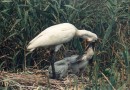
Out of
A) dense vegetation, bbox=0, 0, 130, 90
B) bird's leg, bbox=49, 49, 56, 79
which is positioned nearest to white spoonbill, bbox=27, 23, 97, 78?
bird's leg, bbox=49, 49, 56, 79

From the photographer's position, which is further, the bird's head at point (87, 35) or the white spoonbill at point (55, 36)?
the bird's head at point (87, 35)

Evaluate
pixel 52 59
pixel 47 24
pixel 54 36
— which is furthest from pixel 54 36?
pixel 47 24

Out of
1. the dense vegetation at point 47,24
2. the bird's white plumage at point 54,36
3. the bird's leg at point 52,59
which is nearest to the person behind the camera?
the bird's white plumage at point 54,36

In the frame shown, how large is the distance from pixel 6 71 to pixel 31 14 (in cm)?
79

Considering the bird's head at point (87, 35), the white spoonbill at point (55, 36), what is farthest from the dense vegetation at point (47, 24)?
the white spoonbill at point (55, 36)

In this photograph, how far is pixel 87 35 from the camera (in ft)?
19.5

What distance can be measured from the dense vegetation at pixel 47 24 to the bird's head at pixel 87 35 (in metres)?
0.23

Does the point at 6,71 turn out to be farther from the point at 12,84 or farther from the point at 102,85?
the point at 102,85

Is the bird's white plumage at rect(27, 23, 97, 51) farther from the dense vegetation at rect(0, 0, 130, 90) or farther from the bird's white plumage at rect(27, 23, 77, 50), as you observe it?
the dense vegetation at rect(0, 0, 130, 90)

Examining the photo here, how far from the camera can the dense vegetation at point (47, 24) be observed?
618cm

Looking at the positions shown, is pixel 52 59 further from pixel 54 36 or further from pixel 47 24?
pixel 47 24

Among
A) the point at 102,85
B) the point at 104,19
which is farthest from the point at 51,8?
the point at 102,85

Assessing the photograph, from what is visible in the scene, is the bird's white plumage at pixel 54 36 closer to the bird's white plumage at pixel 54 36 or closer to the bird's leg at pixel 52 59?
the bird's white plumage at pixel 54 36

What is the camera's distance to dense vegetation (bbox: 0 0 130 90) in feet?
20.3
